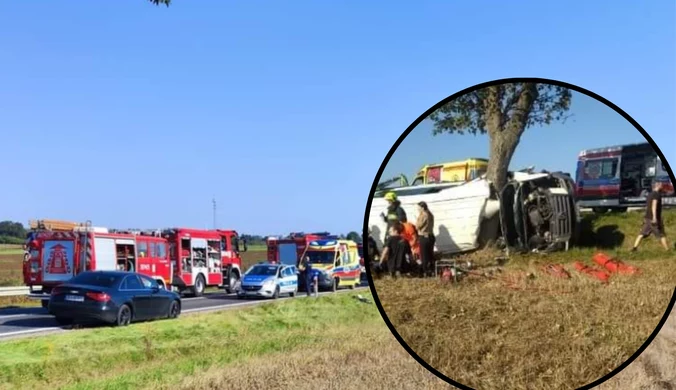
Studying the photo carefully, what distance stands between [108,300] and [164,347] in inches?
211

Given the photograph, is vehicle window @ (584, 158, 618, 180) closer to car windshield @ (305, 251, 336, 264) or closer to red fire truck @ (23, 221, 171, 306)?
red fire truck @ (23, 221, 171, 306)

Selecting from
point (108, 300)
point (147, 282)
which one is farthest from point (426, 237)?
point (147, 282)

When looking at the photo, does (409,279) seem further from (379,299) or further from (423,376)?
(423,376)

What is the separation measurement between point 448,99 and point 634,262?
0.92 meters

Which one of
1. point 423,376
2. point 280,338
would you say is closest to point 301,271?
point 280,338

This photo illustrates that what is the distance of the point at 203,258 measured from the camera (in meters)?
31.0

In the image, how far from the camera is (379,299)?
10.5ft

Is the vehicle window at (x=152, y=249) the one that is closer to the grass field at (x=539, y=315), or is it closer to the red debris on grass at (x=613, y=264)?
the grass field at (x=539, y=315)

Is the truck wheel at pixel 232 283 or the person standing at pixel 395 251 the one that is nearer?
the person standing at pixel 395 251

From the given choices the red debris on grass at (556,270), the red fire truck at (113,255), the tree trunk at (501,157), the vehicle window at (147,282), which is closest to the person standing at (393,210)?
the tree trunk at (501,157)

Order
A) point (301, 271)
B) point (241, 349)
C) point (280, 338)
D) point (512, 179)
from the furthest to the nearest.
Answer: point (301, 271), point (280, 338), point (241, 349), point (512, 179)

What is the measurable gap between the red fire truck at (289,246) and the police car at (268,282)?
6.39m

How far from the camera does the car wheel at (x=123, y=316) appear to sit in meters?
17.1

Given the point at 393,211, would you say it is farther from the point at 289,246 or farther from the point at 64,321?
the point at 289,246
